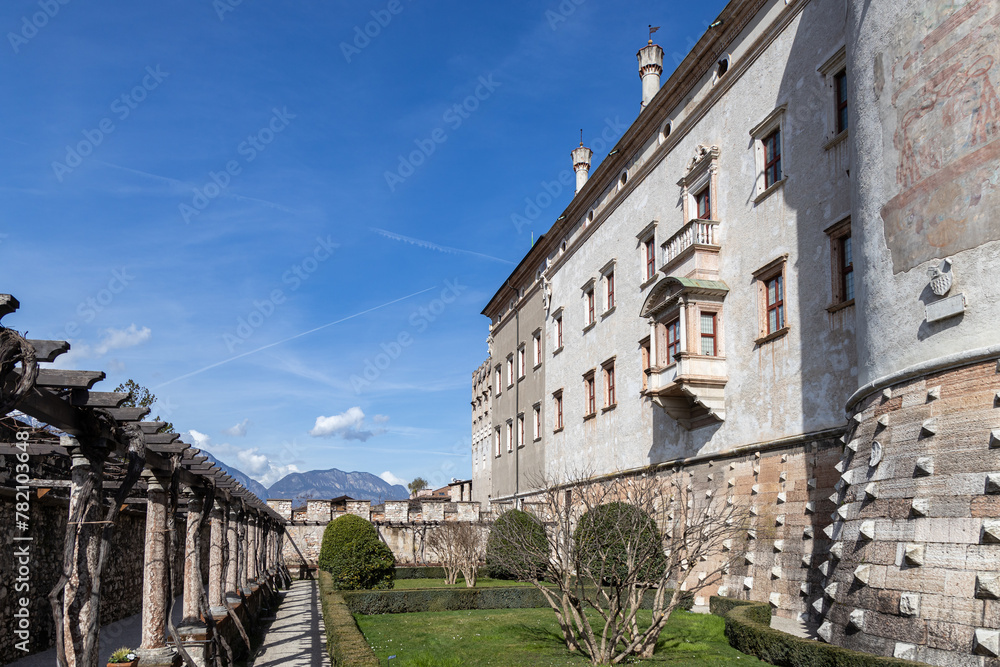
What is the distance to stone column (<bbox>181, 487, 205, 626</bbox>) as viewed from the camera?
1034 centimetres

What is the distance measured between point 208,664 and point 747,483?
11.6 meters

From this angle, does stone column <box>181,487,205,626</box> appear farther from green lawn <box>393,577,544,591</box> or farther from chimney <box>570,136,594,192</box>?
chimney <box>570,136,594,192</box>

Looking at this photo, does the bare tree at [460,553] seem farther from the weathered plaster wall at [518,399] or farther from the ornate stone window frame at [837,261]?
the ornate stone window frame at [837,261]

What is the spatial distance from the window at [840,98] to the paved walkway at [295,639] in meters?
13.3

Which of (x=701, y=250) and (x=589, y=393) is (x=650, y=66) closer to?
(x=701, y=250)

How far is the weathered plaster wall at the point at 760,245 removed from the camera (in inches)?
600

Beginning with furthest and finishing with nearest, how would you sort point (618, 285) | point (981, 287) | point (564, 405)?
point (564, 405), point (618, 285), point (981, 287)

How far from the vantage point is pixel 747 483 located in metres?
17.2

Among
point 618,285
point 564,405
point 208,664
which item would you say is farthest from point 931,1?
point 564,405

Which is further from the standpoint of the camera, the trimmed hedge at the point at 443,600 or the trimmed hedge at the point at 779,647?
the trimmed hedge at the point at 443,600

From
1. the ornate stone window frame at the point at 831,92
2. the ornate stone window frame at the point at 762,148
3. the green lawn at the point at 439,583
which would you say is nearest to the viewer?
the ornate stone window frame at the point at 831,92

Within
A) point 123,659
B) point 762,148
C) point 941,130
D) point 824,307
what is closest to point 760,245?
point 762,148

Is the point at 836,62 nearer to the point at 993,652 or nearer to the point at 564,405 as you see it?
the point at 993,652

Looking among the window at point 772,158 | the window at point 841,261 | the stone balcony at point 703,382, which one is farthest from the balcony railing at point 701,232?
the window at point 841,261
